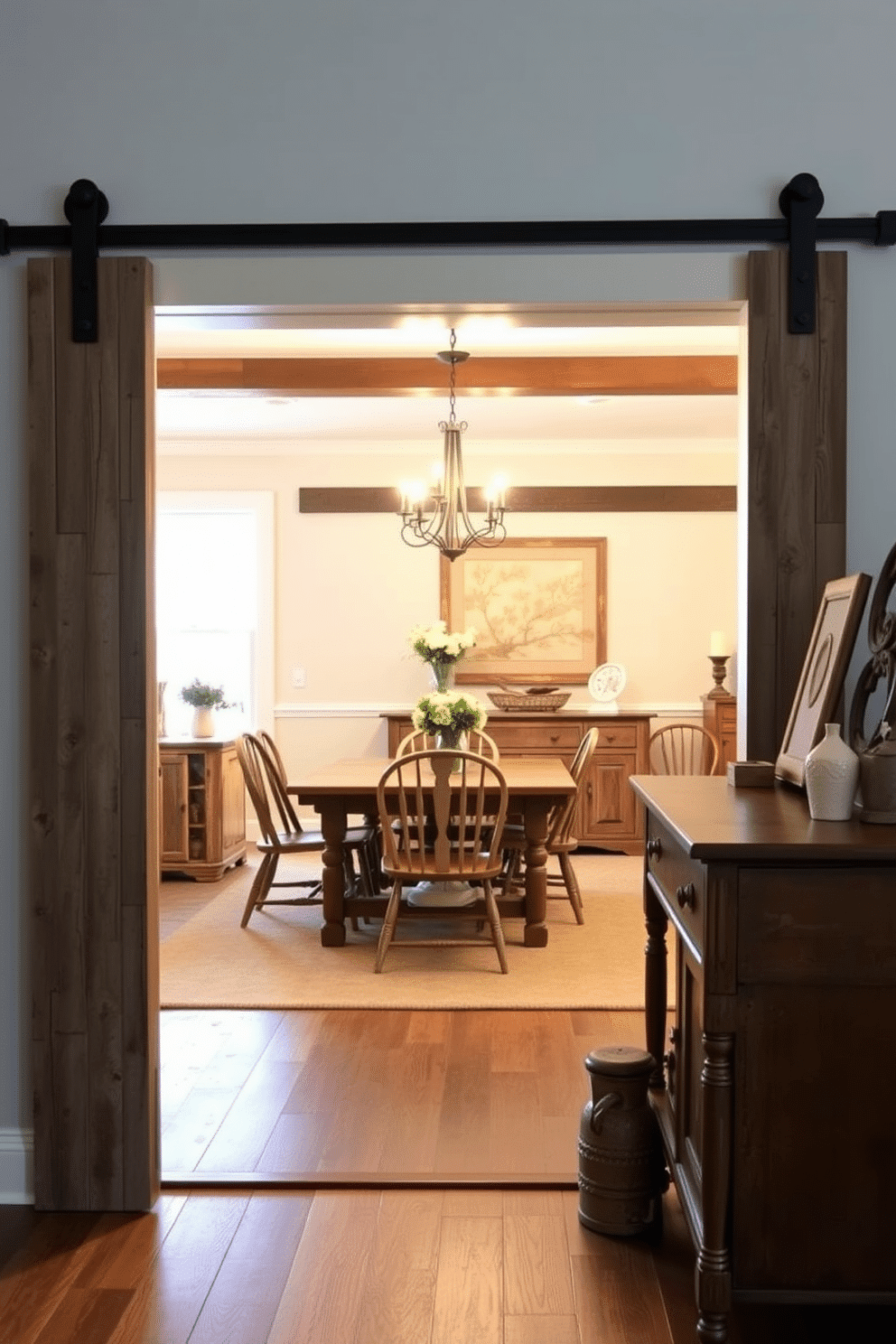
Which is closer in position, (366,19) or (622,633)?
(366,19)

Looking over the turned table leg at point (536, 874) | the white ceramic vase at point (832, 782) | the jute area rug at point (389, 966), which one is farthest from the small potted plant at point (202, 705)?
the white ceramic vase at point (832, 782)

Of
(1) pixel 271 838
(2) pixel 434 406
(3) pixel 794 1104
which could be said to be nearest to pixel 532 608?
(2) pixel 434 406

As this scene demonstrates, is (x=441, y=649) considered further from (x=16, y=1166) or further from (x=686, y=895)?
(x=686, y=895)

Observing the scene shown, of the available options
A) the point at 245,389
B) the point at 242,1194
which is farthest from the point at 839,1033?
the point at 245,389

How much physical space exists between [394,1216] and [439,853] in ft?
7.88

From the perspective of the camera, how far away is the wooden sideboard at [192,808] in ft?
24.8

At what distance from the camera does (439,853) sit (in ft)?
17.5

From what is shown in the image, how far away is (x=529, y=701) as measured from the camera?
855cm

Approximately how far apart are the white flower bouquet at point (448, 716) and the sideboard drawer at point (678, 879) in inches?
122

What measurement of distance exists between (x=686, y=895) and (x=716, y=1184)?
46 cm

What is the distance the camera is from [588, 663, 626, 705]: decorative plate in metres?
8.86

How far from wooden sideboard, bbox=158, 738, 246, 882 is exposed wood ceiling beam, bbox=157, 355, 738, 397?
211 cm

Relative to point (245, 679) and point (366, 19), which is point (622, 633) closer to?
point (245, 679)

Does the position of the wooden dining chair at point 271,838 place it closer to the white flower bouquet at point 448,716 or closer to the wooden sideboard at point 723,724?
the white flower bouquet at point 448,716
